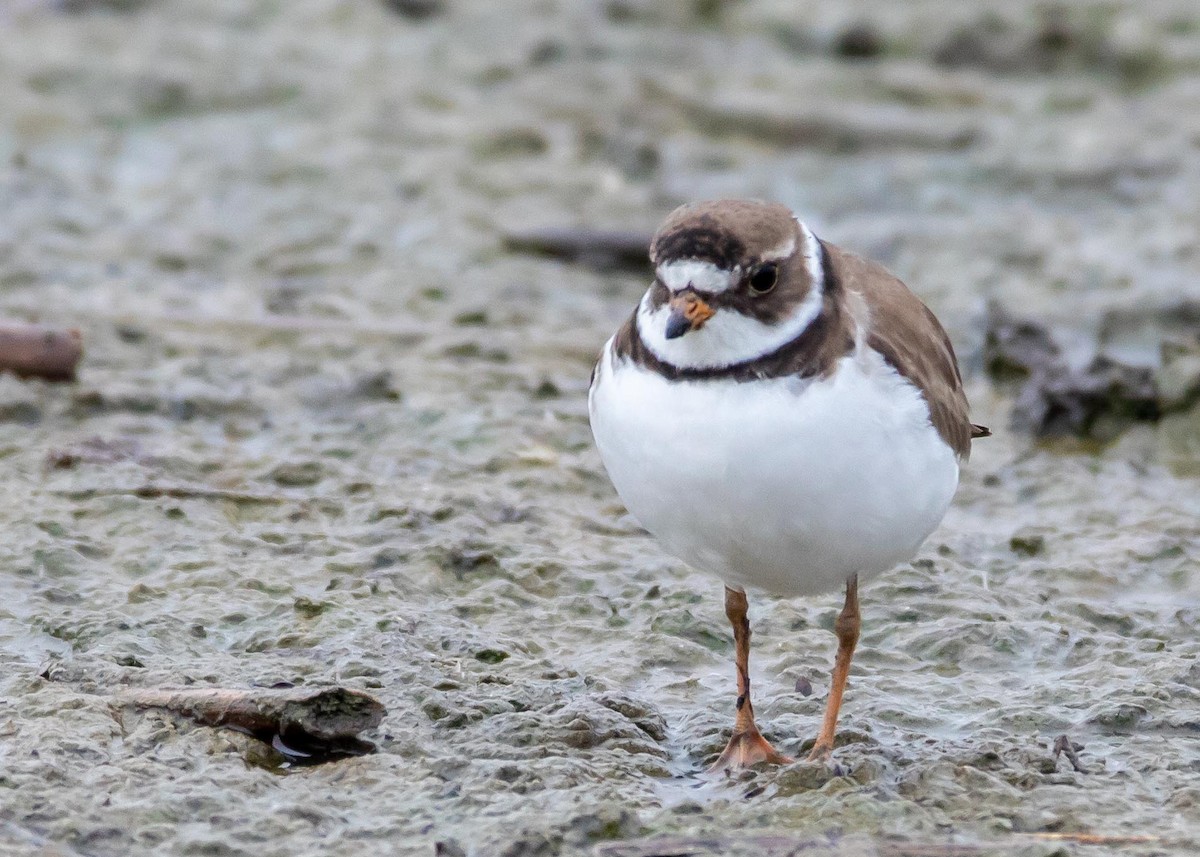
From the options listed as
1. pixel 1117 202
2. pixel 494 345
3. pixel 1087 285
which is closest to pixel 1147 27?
pixel 1117 202

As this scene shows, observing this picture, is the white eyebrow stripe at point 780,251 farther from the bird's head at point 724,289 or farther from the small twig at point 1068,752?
the small twig at point 1068,752

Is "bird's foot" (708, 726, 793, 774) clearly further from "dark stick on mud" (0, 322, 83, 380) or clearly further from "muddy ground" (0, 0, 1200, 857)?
"dark stick on mud" (0, 322, 83, 380)

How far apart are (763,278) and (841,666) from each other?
42.7 inches

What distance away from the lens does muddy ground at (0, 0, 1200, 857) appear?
4.32 metres

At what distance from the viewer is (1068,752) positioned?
4.51 meters

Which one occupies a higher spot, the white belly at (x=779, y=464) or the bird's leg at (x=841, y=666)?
the white belly at (x=779, y=464)

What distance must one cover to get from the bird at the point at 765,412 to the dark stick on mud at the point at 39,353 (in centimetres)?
307

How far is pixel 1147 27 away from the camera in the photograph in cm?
1069

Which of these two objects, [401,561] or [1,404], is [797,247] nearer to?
[401,561]

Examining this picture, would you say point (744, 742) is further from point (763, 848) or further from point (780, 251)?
point (780, 251)

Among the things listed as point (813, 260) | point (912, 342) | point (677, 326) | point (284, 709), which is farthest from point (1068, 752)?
point (284, 709)

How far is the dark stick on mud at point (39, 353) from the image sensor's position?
6.73 metres

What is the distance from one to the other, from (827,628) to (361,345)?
2821mm

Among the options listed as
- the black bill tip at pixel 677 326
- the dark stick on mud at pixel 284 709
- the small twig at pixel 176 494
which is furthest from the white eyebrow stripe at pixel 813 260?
the small twig at pixel 176 494
